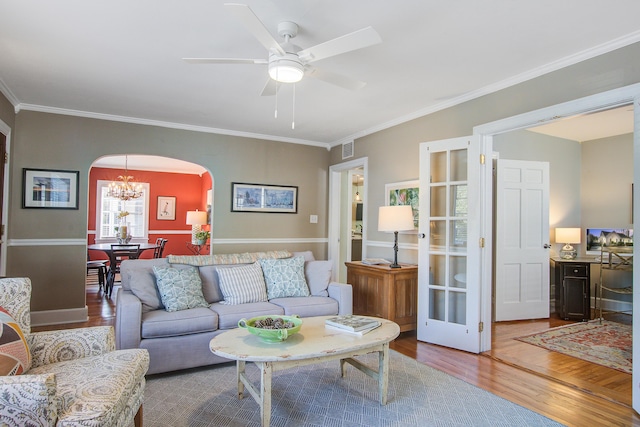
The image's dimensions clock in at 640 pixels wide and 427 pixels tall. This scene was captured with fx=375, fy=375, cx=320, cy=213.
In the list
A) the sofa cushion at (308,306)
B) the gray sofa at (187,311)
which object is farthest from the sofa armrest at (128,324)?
the sofa cushion at (308,306)

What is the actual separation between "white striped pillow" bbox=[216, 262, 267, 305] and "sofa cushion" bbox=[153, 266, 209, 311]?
0.72 ft

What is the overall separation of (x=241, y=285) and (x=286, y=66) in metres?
2.15

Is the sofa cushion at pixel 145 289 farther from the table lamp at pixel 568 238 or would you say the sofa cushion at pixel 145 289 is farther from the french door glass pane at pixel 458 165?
the table lamp at pixel 568 238

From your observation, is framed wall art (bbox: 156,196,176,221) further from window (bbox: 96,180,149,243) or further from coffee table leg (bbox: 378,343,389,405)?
coffee table leg (bbox: 378,343,389,405)

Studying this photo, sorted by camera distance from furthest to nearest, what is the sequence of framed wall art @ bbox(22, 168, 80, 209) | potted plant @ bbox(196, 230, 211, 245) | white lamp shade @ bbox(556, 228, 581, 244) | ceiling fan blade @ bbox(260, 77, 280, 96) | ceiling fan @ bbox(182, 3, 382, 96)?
potted plant @ bbox(196, 230, 211, 245), white lamp shade @ bbox(556, 228, 581, 244), framed wall art @ bbox(22, 168, 80, 209), ceiling fan blade @ bbox(260, 77, 280, 96), ceiling fan @ bbox(182, 3, 382, 96)

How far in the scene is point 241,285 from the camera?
3.62 m

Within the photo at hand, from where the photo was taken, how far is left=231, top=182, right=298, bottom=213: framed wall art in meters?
5.40

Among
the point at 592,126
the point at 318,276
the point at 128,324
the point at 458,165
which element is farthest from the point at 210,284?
the point at 592,126

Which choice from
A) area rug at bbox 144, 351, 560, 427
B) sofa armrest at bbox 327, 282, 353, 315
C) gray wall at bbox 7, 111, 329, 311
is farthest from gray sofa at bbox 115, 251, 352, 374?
gray wall at bbox 7, 111, 329, 311

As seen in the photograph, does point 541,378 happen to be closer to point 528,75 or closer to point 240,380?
point 240,380

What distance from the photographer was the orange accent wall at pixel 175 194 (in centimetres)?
885

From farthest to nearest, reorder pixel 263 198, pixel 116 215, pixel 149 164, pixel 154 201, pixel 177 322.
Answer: pixel 154 201 < pixel 116 215 < pixel 149 164 < pixel 263 198 < pixel 177 322

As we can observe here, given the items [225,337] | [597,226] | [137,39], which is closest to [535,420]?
[225,337]

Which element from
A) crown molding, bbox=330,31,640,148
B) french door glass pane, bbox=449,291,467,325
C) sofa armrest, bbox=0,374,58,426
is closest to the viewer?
sofa armrest, bbox=0,374,58,426
